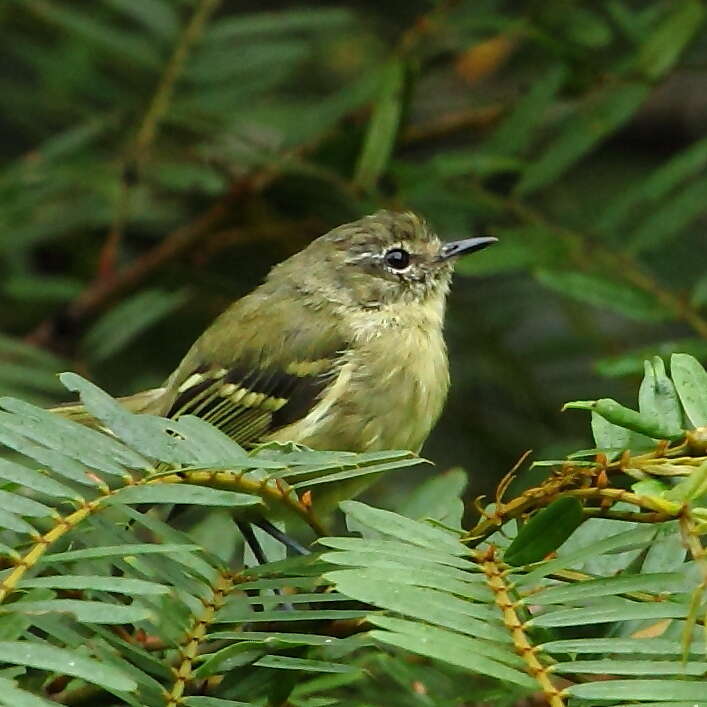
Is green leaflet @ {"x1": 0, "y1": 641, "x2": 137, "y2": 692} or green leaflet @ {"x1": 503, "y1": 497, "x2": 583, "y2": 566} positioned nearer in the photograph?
green leaflet @ {"x1": 0, "y1": 641, "x2": 137, "y2": 692}

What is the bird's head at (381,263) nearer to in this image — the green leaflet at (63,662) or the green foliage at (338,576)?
the green foliage at (338,576)

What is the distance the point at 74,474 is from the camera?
5.97 ft

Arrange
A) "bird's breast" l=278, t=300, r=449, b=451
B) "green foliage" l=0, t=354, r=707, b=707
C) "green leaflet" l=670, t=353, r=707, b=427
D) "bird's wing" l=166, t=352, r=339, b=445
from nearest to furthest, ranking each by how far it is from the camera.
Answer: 1. "green foliage" l=0, t=354, r=707, b=707
2. "green leaflet" l=670, t=353, r=707, b=427
3. "bird's breast" l=278, t=300, r=449, b=451
4. "bird's wing" l=166, t=352, r=339, b=445

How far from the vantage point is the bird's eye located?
4289mm

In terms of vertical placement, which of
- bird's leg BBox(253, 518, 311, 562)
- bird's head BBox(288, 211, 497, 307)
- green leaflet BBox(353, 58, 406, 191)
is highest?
green leaflet BBox(353, 58, 406, 191)

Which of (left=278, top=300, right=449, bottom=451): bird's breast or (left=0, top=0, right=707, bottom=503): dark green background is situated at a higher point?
(left=0, top=0, right=707, bottom=503): dark green background

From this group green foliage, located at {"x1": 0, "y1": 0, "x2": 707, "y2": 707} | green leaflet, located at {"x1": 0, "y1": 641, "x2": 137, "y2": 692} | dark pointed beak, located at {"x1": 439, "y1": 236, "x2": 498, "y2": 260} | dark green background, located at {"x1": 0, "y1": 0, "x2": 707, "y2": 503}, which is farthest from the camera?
dark green background, located at {"x1": 0, "y1": 0, "x2": 707, "y2": 503}

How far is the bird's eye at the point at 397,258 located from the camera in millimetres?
4289

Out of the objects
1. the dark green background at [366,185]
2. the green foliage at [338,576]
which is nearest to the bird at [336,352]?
the dark green background at [366,185]

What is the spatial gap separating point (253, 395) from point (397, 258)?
76 cm

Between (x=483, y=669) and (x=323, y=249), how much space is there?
9.54 ft

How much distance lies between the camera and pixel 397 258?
14.1 feet

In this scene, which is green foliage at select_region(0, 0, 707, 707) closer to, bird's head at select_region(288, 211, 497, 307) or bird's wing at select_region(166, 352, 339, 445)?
bird's head at select_region(288, 211, 497, 307)

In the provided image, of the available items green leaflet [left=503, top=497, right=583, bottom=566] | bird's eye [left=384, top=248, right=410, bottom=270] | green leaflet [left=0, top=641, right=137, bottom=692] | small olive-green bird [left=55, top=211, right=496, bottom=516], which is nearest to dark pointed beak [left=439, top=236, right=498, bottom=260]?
small olive-green bird [left=55, top=211, right=496, bottom=516]
